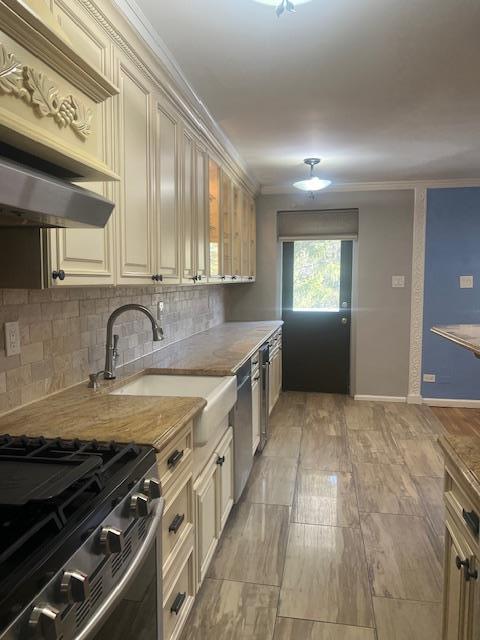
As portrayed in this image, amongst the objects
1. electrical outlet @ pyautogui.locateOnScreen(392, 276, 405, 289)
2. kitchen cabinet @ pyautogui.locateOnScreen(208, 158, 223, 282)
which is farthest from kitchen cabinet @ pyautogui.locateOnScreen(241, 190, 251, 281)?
electrical outlet @ pyautogui.locateOnScreen(392, 276, 405, 289)

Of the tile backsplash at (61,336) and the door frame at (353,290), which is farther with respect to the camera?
the door frame at (353,290)

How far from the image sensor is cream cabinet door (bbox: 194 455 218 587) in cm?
184

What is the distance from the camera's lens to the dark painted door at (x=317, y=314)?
5.38 m

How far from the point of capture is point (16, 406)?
5.33ft

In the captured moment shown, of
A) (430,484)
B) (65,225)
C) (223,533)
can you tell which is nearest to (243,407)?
(223,533)

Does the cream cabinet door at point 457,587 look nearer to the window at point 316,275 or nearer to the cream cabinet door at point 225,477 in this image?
the cream cabinet door at point 225,477

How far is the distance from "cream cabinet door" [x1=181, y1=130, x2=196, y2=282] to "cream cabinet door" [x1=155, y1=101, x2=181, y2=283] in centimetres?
10

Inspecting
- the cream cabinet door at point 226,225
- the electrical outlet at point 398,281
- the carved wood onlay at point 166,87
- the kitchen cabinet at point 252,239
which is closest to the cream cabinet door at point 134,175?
the carved wood onlay at point 166,87

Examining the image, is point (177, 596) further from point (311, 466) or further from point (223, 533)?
point (311, 466)

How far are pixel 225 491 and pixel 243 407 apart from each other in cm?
52

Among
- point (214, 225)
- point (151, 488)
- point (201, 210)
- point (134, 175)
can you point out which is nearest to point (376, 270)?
point (214, 225)

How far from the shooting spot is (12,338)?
1.58 m

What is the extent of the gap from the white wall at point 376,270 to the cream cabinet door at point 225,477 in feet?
9.94

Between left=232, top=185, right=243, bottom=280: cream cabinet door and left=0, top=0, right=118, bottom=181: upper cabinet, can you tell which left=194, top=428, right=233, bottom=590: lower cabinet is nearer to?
left=0, top=0, right=118, bottom=181: upper cabinet
